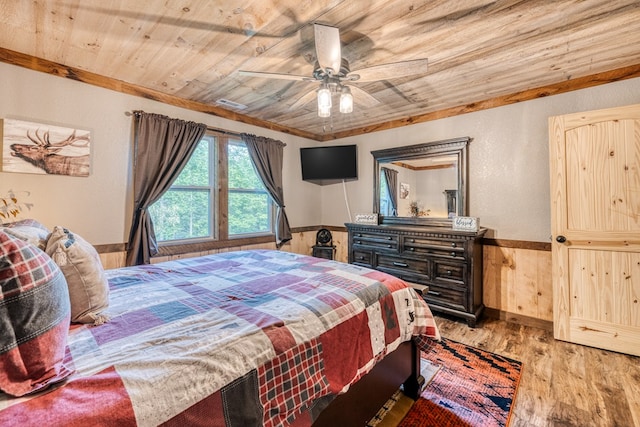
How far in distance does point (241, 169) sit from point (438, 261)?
105 inches

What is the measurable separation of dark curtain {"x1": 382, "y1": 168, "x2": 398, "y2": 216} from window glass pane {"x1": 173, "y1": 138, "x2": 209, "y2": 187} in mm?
2395

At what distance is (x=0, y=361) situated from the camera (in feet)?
2.27

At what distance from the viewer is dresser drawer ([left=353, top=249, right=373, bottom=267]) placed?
12.2ft

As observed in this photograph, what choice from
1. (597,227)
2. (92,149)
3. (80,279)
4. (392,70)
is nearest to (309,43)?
(392,70)

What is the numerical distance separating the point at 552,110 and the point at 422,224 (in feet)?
5.70

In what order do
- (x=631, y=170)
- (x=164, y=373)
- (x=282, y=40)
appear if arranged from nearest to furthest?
1. (x=164, y=373)
2. (x=282, y=40)
3. (x=631, y=170)

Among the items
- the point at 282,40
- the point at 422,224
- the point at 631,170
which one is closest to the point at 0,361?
the point at 282,40

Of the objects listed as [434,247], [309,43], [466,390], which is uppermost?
[309,43]

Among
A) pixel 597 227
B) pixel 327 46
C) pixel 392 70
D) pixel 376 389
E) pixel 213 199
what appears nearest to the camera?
pixel 376 389

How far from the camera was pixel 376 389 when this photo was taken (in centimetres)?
155

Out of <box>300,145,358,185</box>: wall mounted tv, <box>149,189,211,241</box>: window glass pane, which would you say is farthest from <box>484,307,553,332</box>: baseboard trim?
<box>149,189,211,241</box>: window glass pane

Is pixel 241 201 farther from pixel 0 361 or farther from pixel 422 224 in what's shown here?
pixel 0 361

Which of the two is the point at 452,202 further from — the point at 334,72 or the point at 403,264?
the point at 334,72

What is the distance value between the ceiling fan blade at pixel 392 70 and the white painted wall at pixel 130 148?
179 centimetres
